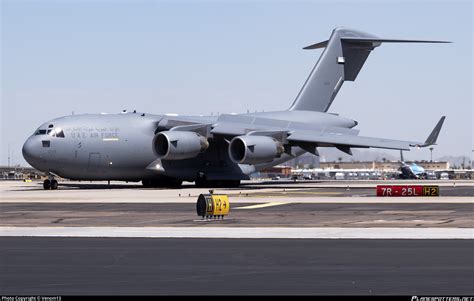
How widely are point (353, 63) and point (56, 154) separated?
92.1ft

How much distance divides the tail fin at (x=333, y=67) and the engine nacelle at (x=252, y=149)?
12756 mm

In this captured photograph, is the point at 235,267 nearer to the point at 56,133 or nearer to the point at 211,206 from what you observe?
the point at 211,206

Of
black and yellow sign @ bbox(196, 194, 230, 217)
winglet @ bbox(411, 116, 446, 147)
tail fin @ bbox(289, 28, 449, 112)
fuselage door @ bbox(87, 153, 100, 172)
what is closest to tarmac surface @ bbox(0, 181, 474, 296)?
black and yellow sign @ bbox(196, 194, 230, 217)

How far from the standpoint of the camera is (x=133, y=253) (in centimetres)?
2239

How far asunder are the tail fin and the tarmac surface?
38839 mm

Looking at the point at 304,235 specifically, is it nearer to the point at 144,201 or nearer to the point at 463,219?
the point at 463,219

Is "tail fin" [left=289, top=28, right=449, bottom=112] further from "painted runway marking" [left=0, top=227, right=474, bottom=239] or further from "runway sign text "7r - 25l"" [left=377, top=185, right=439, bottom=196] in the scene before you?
"painted runway marking" [left=0, top=227, right=474, bottom=239]

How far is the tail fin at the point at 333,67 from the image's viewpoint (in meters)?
→ 80.2

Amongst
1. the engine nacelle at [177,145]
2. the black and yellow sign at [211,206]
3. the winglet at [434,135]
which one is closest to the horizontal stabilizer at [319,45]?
the winglet at [434,135]

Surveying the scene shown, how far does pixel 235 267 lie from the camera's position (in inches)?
758

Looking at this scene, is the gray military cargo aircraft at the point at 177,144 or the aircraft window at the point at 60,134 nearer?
the aircraft window at the point at 60,134

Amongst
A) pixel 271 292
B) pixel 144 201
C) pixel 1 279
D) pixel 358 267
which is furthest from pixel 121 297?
pixel 144 201

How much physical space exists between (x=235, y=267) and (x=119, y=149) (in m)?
48.6

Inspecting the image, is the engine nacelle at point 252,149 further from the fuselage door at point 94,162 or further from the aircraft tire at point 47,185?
the aircraft tire at point 47,185
